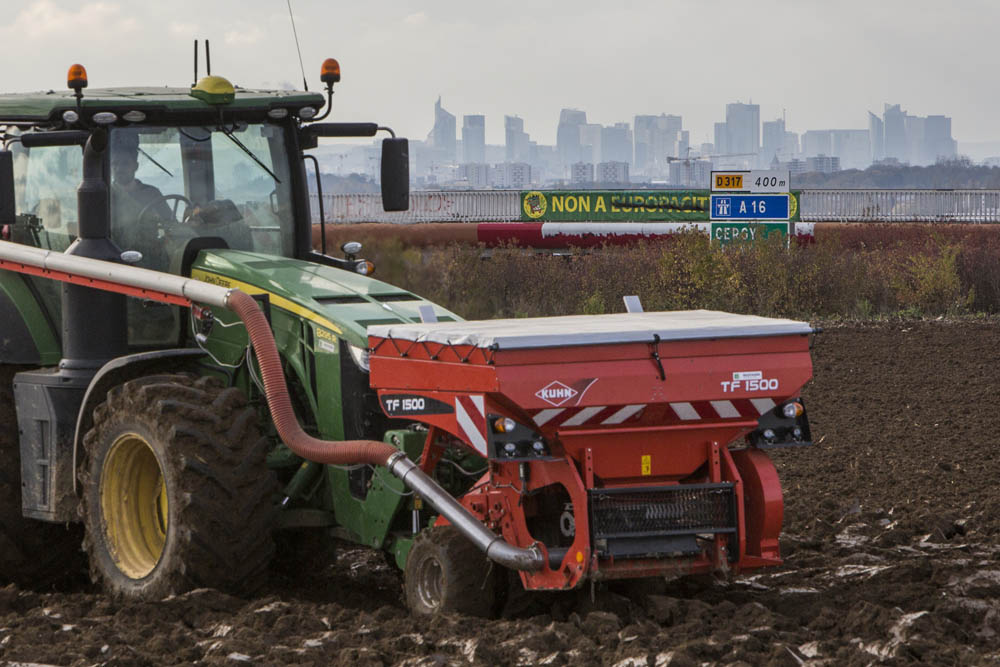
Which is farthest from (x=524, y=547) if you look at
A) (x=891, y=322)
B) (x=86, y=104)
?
(x=891, y=322)

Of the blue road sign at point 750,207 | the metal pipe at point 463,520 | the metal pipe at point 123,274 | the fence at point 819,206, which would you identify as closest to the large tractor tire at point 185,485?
the metal pipe at point 123,274

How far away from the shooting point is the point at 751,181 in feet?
69.7

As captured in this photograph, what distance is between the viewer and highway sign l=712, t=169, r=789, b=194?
21.2m

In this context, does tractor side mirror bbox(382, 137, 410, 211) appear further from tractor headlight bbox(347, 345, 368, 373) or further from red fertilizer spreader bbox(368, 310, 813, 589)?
red fertilizer spreader bbox(368, 310, 813, 589)

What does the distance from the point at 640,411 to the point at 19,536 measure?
12.7 ft

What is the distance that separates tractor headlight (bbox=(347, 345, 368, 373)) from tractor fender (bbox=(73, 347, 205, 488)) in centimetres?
103

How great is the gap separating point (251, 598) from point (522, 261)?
604 inches

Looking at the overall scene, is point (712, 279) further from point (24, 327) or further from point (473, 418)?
point (473, 418)

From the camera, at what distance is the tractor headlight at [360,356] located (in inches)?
283

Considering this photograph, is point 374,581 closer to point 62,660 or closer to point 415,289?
point 62,660

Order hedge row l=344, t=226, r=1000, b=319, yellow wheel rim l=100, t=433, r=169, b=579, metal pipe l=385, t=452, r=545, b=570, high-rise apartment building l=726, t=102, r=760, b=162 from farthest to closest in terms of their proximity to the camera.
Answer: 1. high-rise apartment building l=726, t=102, r=760, b=162
2. hedge row l=344, t=226, r=1000, b=319
3. yellow wheel rim l=100, t=433, r=169, b=579
4. metal pipe l=385, t=452, r=545, b=570

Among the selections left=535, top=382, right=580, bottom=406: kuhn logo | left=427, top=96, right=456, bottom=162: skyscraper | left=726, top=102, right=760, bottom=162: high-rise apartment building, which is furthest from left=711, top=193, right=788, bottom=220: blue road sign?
left=726, top=102, right=760, bottom=162: high-rise apartment building

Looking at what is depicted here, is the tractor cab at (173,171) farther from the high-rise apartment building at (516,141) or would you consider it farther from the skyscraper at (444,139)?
the high-rise apartment building at (516,141)

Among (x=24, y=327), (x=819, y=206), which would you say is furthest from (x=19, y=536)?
(x=819, y=206)
